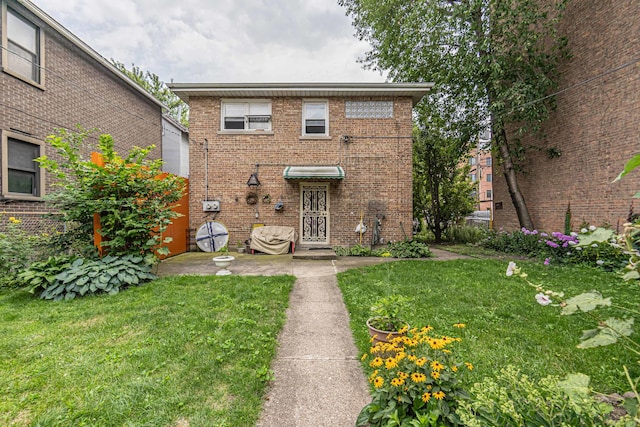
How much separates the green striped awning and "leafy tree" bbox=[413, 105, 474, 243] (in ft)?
19.2

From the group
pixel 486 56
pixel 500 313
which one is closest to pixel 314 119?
pixel 486 56

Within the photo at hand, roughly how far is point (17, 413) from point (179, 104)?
26.4 meters

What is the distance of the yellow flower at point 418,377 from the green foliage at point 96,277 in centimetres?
542

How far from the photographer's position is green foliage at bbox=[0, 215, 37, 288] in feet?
17.1

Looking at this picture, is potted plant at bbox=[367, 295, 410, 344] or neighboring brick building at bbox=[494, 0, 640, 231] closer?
potted plant at bbox=[367, 295, 410, 344]

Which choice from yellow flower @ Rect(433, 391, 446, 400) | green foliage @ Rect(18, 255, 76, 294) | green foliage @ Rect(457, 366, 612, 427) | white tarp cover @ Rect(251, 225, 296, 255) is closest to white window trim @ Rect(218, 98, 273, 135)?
white tarp cover @ Rect(251, 225, 296, 255)

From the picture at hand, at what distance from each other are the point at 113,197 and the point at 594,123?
42.4ft

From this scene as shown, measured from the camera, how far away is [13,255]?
531 cm

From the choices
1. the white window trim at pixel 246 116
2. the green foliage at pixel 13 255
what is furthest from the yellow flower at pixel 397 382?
the white window trim at pixel 246 116

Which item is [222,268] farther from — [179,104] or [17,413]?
[179,104]

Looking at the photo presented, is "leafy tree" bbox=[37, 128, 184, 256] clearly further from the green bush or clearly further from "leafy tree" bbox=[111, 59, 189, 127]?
"leafy tree" bbox=[111, 59, 189, 127]

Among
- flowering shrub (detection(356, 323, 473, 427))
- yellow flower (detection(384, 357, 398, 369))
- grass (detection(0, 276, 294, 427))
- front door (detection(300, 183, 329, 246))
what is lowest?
grass (detection(0, 276, 294, 427))

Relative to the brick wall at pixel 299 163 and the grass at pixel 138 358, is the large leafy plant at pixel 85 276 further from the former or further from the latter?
the brick wall at pixel 299 163

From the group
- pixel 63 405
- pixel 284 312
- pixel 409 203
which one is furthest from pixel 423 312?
pixel 409 203
